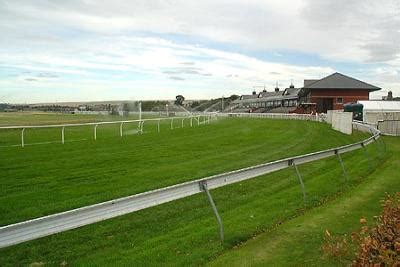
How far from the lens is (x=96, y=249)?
5758 mm

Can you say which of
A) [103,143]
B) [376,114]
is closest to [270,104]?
[376,114]

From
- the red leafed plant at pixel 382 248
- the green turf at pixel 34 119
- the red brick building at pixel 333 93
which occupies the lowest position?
the green turf at pixel 34 119

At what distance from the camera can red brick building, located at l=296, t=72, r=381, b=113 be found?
226 ft

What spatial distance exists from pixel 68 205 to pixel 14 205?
100 cm

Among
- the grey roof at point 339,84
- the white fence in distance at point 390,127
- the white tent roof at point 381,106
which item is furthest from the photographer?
the grey roof at point 339,84

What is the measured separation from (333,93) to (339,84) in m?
1.79

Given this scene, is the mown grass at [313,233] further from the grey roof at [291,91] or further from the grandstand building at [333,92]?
the grey roof at [291,91]

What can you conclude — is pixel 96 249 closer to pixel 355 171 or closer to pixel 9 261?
pixel 9 261

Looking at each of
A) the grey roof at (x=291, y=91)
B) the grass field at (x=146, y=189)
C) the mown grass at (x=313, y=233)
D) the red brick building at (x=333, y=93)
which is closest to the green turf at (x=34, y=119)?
the grass field at (x=146, y=189)

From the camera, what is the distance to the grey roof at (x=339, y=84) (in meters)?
68.8

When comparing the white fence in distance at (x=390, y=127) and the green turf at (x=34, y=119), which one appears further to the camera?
the green turf at (x=34, y=119)

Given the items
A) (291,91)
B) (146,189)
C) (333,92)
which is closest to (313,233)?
(146,189)

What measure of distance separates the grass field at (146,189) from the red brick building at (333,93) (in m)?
53.2

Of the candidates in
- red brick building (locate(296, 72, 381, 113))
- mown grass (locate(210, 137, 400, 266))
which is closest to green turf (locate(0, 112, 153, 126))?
mown grass (locate(210, 137, 400, 266))
